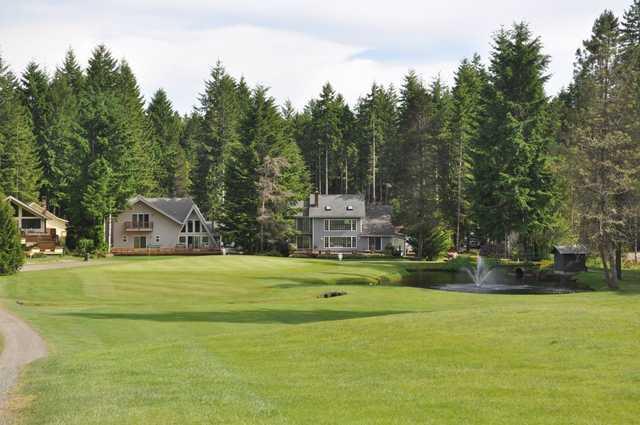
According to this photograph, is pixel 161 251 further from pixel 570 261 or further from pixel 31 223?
pixel 570 261

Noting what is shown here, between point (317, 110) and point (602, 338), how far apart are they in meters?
92.6

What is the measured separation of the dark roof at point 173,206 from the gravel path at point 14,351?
57319 mm

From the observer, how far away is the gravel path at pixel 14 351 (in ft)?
49.4

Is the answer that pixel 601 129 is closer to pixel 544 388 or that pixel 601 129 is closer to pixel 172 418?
pixel 544 388

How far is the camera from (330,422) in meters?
11.0

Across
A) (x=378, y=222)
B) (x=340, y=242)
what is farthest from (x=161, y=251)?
(x=378, y=222)

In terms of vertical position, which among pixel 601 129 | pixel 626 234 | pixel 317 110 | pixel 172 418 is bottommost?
pixel 172 418

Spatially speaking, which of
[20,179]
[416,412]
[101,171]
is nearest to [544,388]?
[416,412]

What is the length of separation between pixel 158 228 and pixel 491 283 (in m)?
49.8

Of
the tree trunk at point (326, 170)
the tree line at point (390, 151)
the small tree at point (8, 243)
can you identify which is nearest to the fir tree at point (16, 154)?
the tree line at point (390, 151)

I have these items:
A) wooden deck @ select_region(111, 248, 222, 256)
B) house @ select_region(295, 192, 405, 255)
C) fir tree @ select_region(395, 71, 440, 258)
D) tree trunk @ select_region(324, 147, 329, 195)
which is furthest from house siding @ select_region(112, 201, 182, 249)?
fir tree @ select_region(395, 71, 440, 258)

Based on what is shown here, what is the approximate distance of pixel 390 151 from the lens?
100062mm

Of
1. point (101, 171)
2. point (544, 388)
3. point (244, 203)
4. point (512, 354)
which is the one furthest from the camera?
point (244, 203)

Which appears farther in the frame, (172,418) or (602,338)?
(602,338)
